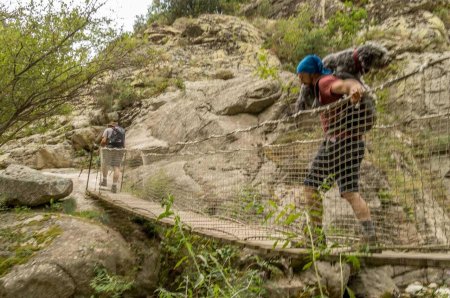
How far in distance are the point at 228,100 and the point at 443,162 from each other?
4327 mm

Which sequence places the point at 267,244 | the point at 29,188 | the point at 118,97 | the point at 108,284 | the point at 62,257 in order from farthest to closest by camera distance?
the point at 118,97
the point at 29,188
the point at 62,257
the point at 108,284
the point at 267,244

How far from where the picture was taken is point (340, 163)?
8.43 feet

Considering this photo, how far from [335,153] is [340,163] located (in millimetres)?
103

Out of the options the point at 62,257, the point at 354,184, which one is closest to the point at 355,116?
the point at 354,184

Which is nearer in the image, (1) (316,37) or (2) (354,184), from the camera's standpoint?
(2) (354,184)

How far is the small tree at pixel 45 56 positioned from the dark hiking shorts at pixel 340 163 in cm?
482

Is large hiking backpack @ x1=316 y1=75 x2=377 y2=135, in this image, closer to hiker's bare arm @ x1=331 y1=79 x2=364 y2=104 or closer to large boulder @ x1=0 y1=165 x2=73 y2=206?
hiker's bare arm @ x1=331 y1=79 x2=364 y2=104

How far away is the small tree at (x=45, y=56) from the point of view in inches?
234

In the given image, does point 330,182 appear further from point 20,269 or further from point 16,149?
point 16,149

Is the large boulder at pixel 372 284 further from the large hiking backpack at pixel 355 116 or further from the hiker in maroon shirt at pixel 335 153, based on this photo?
the large hiking backpack at pixel 355 116

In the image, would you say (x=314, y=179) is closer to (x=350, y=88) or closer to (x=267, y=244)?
(x=267, y=244)

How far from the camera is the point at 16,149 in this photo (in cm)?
1077

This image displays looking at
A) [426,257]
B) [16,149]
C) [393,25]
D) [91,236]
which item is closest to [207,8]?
[393,25]

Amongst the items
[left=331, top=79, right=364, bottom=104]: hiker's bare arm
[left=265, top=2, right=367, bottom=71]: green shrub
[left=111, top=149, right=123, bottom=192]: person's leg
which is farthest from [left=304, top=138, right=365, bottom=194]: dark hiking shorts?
[left=265, top=2, right=367, bottom=71]: green shrub
